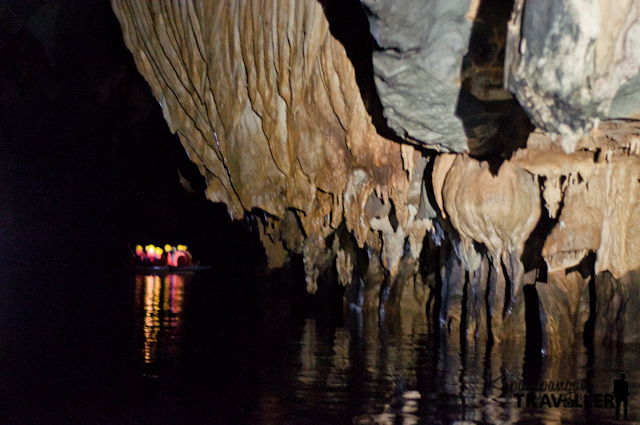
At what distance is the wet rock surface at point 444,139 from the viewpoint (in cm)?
457

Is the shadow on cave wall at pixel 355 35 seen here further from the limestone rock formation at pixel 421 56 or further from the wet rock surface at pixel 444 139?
the limestone rock formation at pixel 421 56

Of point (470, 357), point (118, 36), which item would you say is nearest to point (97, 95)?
point (118, 36)

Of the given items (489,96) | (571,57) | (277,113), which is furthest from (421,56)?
(277,113)

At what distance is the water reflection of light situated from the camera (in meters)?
8.28

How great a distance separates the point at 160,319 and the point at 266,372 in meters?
5.31

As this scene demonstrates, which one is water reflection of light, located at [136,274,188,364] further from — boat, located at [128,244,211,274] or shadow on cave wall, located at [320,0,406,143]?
boat, located at [128,244,211,274]

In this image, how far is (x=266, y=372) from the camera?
23.0 ft

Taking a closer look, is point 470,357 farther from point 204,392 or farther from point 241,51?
point 241,51

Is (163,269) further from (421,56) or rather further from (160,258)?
(421,56)

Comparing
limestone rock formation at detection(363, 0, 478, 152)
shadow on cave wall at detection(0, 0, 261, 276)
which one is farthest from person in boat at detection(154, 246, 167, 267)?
limestone rock formation at detection(363, 0, 478, 152)

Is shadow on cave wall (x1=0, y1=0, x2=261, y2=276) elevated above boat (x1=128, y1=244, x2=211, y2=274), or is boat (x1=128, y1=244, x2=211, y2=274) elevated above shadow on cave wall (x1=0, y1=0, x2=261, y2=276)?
shadow on cave wall (x1=0, y1=0, x2=261, y2=276)

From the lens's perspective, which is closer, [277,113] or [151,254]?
[277,113]

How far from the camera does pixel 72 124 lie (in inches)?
869

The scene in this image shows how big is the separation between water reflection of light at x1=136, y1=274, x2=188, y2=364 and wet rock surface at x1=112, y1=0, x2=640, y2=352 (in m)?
2.83
